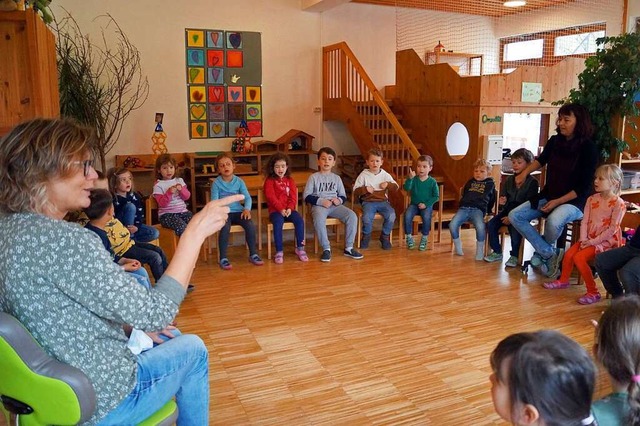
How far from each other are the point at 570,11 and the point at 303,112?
168 inches

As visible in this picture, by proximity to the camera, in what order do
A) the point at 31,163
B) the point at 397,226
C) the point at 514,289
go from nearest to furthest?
1. the point at 31,163
2. the point at 514,289
3. the point at 397,226

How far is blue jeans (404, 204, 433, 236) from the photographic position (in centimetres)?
521

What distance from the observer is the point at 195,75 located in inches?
273

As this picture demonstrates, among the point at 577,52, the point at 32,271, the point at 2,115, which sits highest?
the point at 577,52

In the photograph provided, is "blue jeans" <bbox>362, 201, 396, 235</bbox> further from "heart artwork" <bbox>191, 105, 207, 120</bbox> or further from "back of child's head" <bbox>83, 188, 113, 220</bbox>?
"heart artwork" <bbox>191, 105, 207, 120</bbox>

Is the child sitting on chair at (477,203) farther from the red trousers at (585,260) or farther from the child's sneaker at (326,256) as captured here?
the child's sneaker at (326,256)

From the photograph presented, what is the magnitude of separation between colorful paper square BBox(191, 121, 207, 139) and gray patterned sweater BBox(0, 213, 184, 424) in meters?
5.85

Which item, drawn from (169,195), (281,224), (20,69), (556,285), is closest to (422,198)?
(281,224)

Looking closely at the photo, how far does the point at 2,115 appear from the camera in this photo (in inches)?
116

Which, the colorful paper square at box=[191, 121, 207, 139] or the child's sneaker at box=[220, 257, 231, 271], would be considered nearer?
Result: the child's sneaker at box=[220, 257, 231, 271]

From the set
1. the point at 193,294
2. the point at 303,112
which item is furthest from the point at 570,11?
the point at 193,294

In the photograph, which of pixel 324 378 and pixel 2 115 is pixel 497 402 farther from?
pixel 2 115

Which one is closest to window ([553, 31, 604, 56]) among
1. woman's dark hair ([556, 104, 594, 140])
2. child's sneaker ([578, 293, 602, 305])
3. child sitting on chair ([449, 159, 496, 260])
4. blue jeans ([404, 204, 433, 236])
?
child sitting on chair ([449, 159, 496, 260])

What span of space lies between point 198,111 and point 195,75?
46 cm
